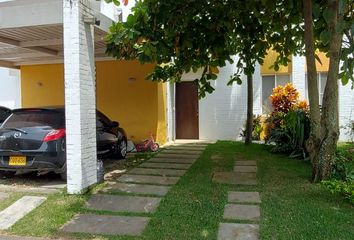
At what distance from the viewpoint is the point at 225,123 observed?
14781 millimetres

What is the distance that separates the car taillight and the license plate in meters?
0.55

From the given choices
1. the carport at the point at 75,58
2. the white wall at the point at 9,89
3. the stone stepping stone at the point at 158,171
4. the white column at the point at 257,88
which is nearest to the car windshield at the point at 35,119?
the carport at the point at 75,58

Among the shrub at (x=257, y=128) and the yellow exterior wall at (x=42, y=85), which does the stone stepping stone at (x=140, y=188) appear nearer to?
the yellow exterior wall at (x=42, y=85)

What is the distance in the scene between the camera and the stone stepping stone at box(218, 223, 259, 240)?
4.85 m

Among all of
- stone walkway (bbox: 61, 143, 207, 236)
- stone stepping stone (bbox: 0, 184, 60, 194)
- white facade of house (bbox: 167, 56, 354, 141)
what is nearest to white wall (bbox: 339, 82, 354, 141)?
white facade of house (bbox: 167, 56, 354, 141)

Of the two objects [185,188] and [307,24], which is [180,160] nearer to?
[185,188]

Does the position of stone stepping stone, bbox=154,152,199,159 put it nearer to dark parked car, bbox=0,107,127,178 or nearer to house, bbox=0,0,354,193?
house, bbox=0,0,354,193

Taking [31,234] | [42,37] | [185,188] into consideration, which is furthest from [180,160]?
[31,234]

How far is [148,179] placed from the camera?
7.72m

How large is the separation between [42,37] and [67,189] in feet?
14.1

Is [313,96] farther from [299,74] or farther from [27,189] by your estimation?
[299,74]

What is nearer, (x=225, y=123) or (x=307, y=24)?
(x=307, y=24)

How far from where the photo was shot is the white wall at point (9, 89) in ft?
48.5

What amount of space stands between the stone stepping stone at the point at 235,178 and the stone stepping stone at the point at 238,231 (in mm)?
2199
